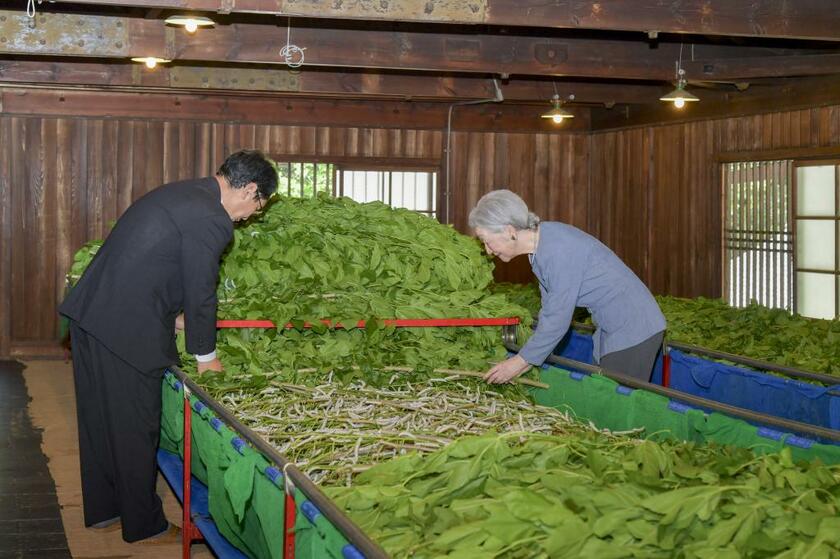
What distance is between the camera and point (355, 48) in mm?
7844

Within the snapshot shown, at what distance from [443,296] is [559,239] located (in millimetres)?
910

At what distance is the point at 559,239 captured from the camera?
177 inches

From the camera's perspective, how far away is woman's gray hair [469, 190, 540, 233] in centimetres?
431

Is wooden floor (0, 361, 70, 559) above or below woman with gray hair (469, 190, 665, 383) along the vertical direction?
below

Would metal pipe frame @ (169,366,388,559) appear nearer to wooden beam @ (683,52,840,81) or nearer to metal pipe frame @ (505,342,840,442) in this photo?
metal pipe frame @ (505,342,840,442)

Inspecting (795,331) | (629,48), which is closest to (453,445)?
(795,331)

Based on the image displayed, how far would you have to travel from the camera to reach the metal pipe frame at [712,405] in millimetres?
3357

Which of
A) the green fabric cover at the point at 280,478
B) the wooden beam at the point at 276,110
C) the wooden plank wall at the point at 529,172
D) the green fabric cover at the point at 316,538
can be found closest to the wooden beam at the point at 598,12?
the green fabric cover at the point at 280,478

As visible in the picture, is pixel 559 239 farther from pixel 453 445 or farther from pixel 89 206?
pixel 89 206

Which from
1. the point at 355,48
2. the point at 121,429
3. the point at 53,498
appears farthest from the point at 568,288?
the point at 355,48

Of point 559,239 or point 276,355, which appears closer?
point 559,239

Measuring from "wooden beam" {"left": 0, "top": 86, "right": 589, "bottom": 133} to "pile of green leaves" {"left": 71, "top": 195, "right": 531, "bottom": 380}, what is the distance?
543cm

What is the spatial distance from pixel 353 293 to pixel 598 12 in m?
2.37

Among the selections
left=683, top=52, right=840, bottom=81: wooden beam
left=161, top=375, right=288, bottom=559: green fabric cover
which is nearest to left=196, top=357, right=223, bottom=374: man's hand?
left=161, top=375, right=288, bottom=559: green fabric cover
